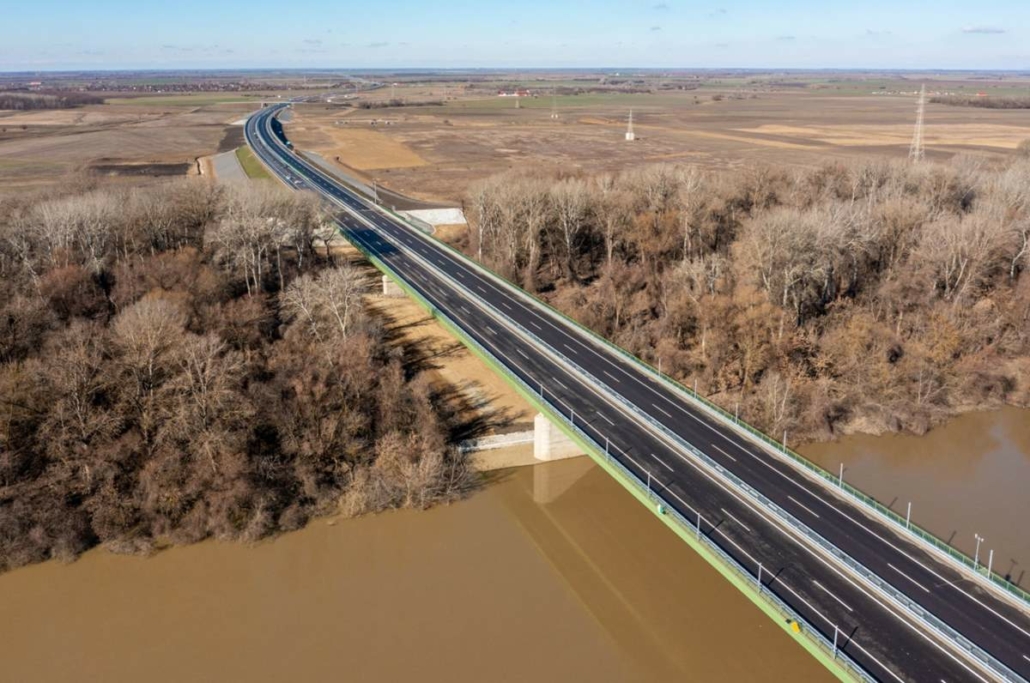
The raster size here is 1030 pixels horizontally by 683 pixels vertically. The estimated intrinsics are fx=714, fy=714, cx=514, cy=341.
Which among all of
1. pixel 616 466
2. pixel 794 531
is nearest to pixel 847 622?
pixel 794 531

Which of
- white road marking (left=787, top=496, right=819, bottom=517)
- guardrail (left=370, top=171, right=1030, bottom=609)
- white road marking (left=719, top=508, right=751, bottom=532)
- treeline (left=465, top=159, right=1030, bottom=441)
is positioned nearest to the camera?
guardrail (left=370, top=171, right=1030, bottom=609)

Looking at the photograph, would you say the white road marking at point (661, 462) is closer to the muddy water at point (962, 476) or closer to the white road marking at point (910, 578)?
the white road marking at point (910, 578)

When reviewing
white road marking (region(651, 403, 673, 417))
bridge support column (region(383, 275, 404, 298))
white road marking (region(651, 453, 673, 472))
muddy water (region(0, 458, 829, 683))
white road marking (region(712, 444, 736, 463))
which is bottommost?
muddy water (region(0, 458, 829, 683))

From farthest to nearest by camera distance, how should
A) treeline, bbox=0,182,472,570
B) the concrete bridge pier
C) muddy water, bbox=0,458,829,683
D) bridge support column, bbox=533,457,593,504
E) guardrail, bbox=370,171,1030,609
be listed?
the concrete bridge pier
bridge support column, bbox=533,457,593,504
treeline, bbox=0,182,472,570
muddy water, bbox=0,458,829,683
guardrail, bbox=370,171,1030,609

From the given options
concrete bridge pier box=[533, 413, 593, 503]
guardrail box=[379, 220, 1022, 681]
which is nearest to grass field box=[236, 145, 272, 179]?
concrete bridge pier box=[533, 413, 593, 503]

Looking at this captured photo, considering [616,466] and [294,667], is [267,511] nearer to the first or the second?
[294,667]

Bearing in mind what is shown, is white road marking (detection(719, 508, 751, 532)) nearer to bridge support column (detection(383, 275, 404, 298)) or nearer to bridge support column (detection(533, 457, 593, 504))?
bridge support column (detection(533, 457, 593, 504))
